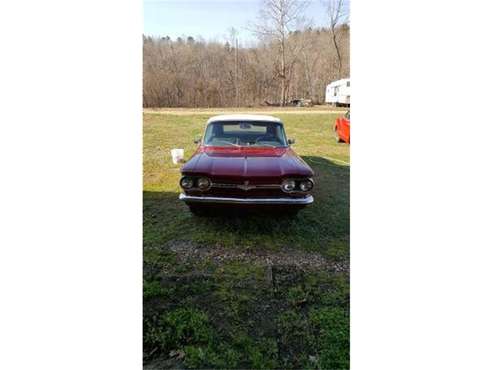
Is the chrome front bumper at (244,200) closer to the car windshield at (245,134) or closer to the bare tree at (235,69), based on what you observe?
the car windshield at (245,134)

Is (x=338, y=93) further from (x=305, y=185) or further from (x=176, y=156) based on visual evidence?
(x=176, y=156)

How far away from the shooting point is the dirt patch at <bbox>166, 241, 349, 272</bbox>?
6.36 ft

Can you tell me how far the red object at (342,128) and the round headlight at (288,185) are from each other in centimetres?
40

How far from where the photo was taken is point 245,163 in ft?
7.13

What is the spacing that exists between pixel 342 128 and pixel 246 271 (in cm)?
105

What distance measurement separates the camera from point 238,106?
2.17 meters

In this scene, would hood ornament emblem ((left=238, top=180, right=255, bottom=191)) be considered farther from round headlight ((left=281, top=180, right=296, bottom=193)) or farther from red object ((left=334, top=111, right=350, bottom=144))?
red object ((left=334, top=111, right=350, bottom=144))

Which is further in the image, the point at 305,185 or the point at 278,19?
the point at 305,185

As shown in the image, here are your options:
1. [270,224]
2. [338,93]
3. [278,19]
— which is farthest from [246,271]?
[278,19]

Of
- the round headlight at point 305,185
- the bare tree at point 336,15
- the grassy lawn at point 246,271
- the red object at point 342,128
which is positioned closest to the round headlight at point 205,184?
the grassy lawn at point 246,271

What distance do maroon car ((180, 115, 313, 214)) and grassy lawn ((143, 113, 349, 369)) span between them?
103 millimetres
